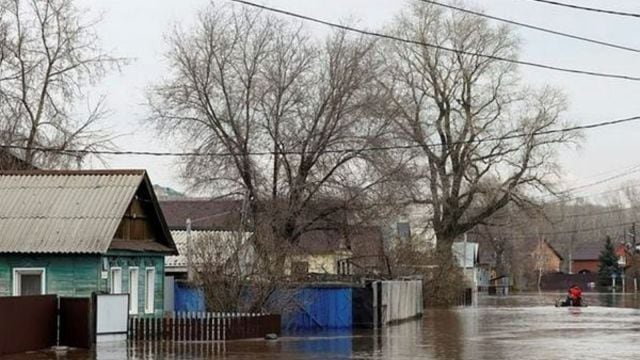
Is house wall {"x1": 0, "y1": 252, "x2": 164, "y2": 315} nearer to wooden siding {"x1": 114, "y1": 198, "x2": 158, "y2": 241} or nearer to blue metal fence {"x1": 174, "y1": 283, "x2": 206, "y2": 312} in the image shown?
wooden siding {"x1": 114, "y1": 198, "x2": 158, "y2": 241}

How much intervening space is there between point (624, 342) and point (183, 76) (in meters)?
24.4

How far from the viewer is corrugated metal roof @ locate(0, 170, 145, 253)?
3134cm

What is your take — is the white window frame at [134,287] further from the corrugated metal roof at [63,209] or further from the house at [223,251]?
the corrugated metal roof at [63,209]

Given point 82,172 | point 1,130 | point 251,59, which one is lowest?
point 82,172

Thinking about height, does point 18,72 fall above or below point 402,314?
above

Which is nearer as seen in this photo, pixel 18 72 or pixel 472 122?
pixel 18 72

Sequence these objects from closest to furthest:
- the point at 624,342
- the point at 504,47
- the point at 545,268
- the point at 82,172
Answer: the point at 624,342 → the point at 82,172 → the point at 504,47 → the point at 545,268

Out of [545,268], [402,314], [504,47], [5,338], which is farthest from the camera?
[545,268]

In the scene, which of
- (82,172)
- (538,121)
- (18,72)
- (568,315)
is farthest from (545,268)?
(82,172)

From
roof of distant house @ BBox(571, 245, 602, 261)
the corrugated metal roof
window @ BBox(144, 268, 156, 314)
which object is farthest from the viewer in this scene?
roof of distant house @ BBox(571, 245, 602, 261)

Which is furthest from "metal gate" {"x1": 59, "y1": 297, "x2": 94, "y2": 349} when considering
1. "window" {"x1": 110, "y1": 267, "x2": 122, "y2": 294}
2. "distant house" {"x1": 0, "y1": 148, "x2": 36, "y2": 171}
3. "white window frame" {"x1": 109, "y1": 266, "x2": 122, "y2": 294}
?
"distant house" {"x1": 0, "y1": 148, "x2": 36, "y2": 171}

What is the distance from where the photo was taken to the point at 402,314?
43.9 meters

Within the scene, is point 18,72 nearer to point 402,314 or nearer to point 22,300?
point 402,314

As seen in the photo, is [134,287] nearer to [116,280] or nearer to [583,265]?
[116,280]
